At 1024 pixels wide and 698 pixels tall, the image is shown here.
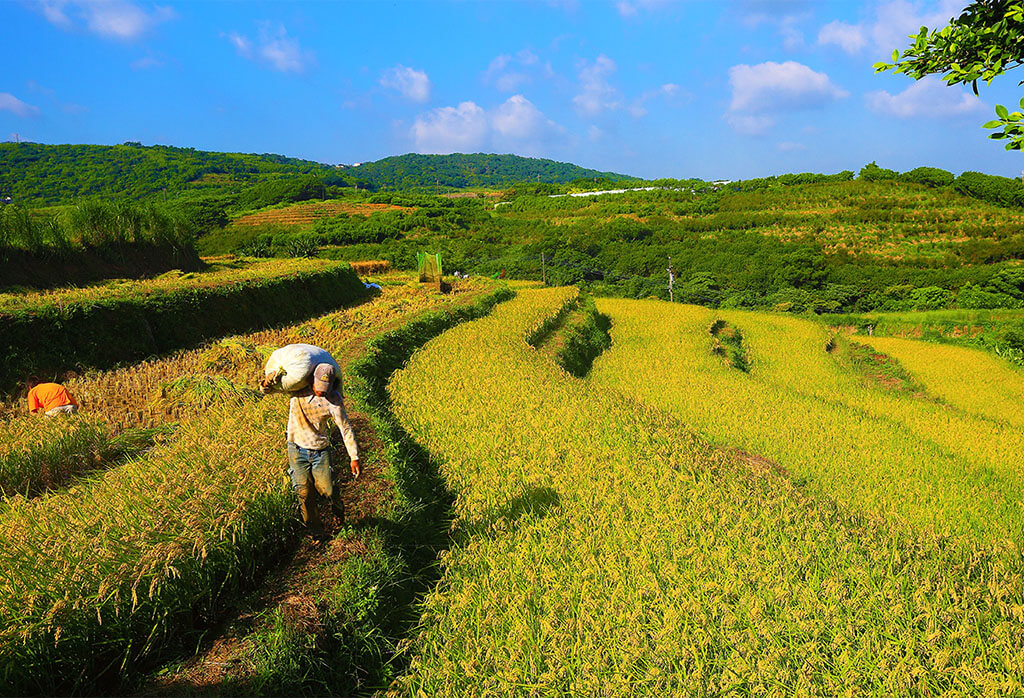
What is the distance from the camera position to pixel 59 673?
218 centimetres

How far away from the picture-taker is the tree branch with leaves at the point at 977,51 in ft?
9.10

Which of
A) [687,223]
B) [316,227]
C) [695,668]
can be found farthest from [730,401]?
[687,223]

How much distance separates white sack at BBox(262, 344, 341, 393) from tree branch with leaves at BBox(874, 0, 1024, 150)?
3.93m

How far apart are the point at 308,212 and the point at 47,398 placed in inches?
2296

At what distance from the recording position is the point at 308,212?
192 feet

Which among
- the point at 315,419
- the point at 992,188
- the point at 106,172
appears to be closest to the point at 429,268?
the point at 315,419

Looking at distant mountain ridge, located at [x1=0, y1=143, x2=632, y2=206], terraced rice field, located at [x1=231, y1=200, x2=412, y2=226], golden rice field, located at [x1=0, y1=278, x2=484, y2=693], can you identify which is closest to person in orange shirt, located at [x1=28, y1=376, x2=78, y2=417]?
golden rice field, located at [x1=0, y1=278, x2=484, y2=693]

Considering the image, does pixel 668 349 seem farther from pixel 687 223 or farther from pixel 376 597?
pixel 687 223

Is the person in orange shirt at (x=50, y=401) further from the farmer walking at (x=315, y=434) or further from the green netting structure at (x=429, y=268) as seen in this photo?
the green netting structure at (x=429, y=268)

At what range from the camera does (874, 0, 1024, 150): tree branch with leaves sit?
→ 2.77m

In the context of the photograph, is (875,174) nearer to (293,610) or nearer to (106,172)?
(293,610)

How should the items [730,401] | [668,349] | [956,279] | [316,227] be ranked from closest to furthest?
[730,401] < [668,349] < [956,279] < [316,227]

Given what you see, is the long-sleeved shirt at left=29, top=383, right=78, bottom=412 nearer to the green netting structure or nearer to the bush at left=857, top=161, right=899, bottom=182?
the green netting structure

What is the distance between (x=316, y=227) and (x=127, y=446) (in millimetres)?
49767
